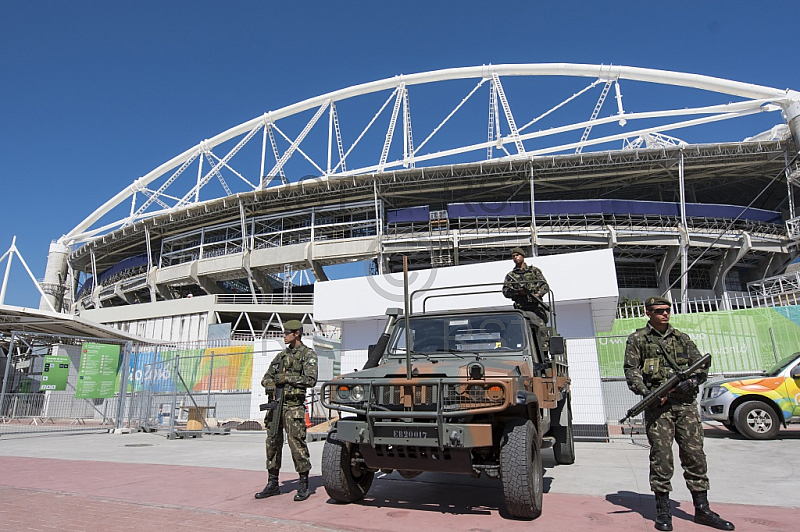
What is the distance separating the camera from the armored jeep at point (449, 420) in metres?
3.86

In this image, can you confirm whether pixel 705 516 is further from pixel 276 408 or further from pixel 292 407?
pixel 276 408

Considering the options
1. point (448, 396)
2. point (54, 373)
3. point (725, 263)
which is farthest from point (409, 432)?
point (725, 263)

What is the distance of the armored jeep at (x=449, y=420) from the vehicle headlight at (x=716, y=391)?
6640mm

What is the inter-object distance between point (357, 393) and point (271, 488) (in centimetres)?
176

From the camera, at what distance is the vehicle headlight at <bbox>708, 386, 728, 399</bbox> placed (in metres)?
9.43

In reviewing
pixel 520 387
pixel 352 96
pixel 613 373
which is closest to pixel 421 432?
pixel 520 387

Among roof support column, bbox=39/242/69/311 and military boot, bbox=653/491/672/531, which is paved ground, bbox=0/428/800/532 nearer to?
military boot, bbox=653/491/672/531

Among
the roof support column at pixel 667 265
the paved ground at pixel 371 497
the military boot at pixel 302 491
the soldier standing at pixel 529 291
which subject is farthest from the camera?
the roof support column at pixel 667 265

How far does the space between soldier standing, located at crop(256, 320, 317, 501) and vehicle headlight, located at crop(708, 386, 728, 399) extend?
8.63m

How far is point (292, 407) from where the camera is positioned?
209 inches

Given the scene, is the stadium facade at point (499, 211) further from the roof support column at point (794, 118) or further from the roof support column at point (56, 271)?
the roof support column at point (56, 271)

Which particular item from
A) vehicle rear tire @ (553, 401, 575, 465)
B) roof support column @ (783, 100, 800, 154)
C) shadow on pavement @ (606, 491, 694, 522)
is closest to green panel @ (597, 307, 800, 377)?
vehicle rear tire @ (553, 401, 575, 465)

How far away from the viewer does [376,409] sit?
4.17 meters

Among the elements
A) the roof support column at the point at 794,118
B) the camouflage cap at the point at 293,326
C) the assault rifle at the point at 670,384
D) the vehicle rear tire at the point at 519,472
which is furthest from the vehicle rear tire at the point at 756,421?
the roof support column at the point at 794,118
